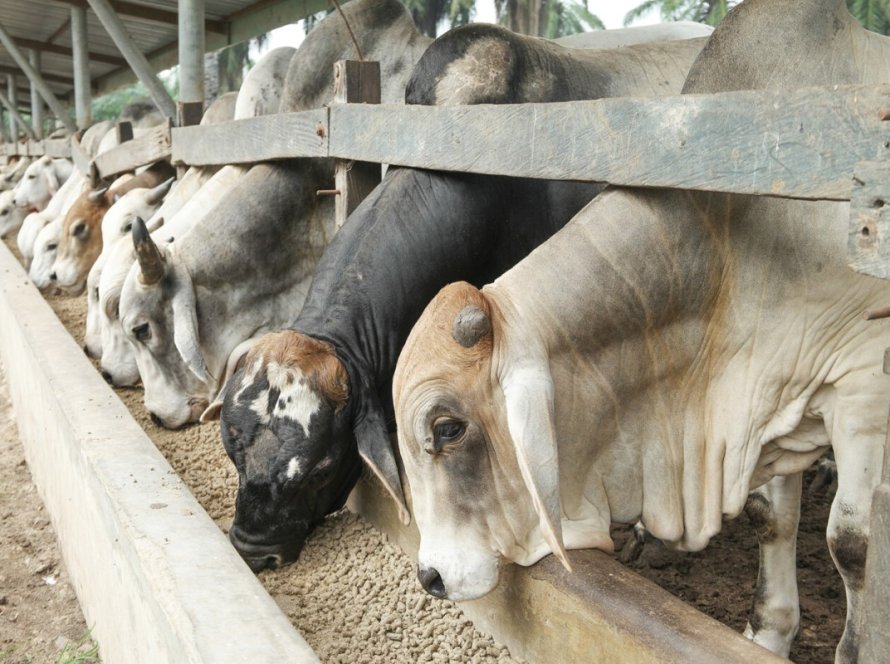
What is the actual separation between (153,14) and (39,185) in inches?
130

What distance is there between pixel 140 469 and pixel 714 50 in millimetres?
2067

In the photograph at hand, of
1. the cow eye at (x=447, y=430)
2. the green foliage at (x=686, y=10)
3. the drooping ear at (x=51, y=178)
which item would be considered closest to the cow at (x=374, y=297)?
the cow eye at (x=447, y=430)

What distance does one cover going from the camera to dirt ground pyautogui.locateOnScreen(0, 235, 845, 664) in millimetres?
2689

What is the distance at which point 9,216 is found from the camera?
12.8 metres

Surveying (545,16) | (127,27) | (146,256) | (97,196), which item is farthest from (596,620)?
(545,16)

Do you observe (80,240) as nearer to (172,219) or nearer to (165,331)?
(172,219)

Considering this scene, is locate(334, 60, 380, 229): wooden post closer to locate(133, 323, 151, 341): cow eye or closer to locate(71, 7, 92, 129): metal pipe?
locate(133, 323, 151, 341): cow eye

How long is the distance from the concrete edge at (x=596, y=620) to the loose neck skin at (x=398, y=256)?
2.86 feet

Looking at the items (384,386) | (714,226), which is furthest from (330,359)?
(714,226)

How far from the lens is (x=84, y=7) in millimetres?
11148

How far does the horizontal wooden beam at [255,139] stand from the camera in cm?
391

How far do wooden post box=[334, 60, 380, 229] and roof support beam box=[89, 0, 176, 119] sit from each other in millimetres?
3715

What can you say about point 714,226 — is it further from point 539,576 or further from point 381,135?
point 381,135

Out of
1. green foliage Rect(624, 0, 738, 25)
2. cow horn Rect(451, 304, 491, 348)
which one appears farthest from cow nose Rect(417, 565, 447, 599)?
green foliage Rect(624, 0, 738, 25)
